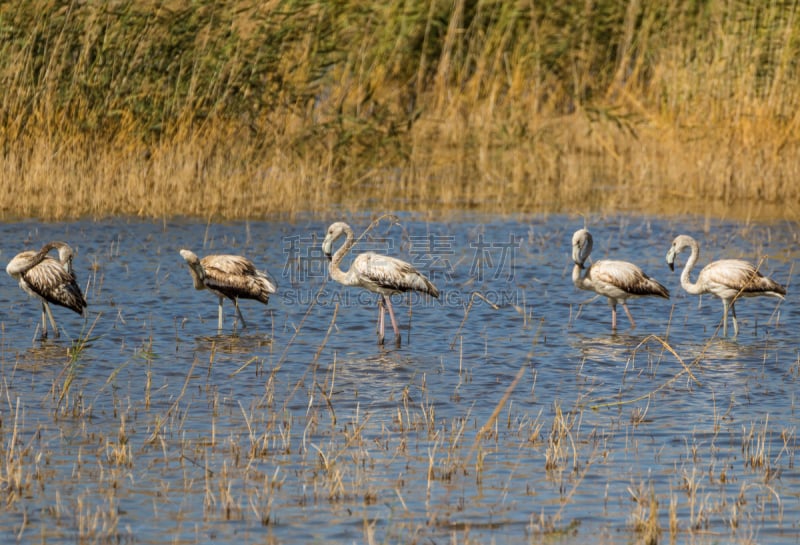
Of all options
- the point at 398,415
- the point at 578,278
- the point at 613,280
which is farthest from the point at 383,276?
the point at 398,415

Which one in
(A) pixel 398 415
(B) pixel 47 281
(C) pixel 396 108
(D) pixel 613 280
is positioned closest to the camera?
(A) pixel 398 415

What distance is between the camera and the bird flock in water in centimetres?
1033

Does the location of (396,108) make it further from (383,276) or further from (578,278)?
(383,276)

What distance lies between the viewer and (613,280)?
1134cm

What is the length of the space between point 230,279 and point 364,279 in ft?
3.72

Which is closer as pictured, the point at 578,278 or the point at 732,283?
the point at 732,283

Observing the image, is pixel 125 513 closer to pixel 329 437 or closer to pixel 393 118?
pixel 329 437

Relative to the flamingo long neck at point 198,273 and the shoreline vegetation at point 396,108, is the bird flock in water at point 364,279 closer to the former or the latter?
the flamingo long neck at point 198,273

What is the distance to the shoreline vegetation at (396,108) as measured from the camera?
50.8 feet

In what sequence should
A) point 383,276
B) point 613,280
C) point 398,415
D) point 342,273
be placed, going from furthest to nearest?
point 613,280
point 342,273
point 383,276
point 398,415

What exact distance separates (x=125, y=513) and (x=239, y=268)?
5202 millimetres

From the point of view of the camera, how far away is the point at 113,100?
15602 mm

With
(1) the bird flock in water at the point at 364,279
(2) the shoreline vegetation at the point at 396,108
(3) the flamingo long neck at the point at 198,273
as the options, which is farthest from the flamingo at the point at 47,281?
(2) the shoreline vegetation at the point at 396,108

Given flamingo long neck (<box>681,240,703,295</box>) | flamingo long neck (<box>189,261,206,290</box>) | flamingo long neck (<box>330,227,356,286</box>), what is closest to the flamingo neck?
flamingo long neck (<box>681,240,703,295</box>)
